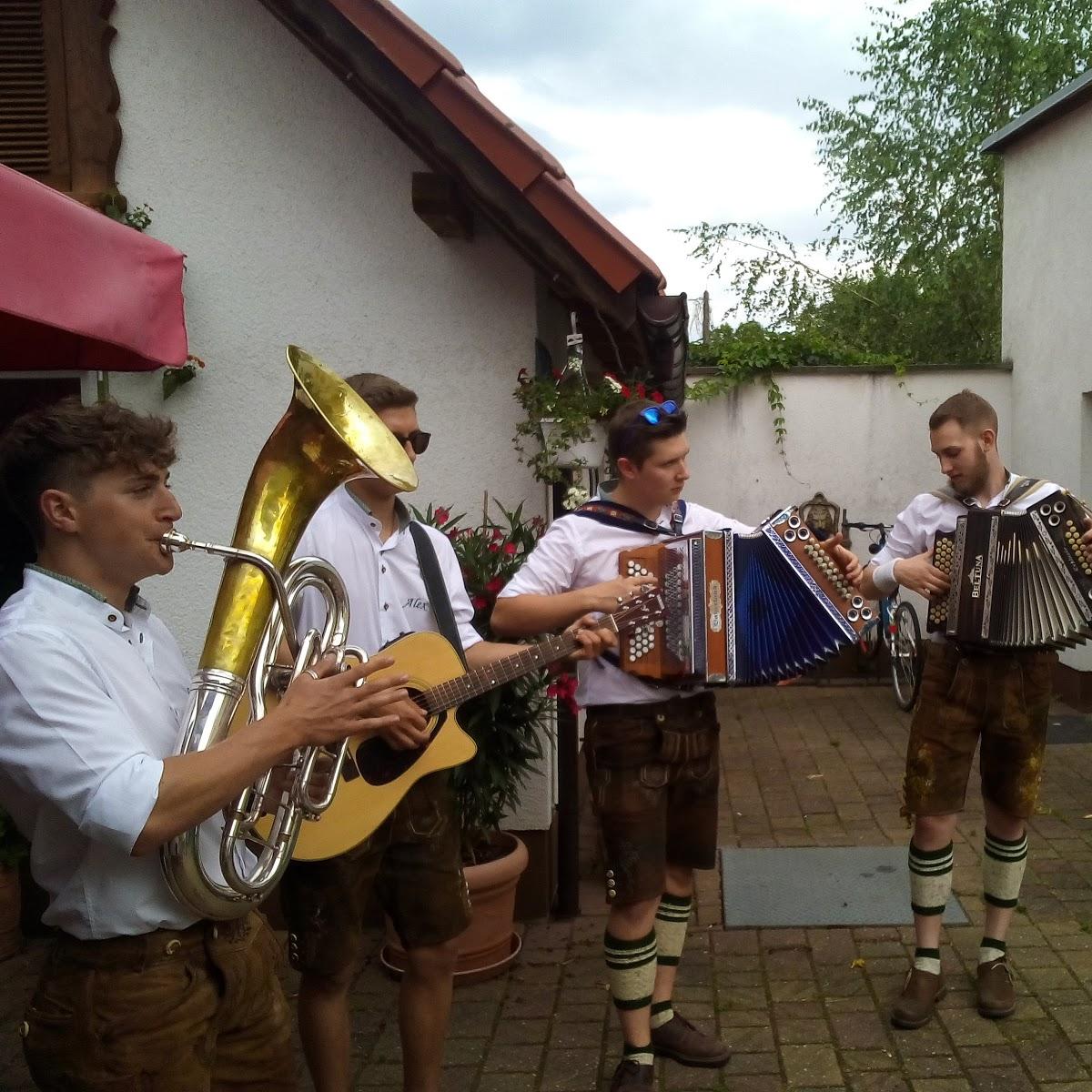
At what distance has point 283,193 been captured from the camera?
4.62m

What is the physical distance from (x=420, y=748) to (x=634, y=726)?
0.67 m

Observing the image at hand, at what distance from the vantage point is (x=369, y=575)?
292 cm

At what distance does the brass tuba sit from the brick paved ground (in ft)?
5.85

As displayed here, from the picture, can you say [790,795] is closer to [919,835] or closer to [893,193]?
[919,835]

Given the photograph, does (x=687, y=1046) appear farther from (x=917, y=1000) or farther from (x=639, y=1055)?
(x=917, y=1000)

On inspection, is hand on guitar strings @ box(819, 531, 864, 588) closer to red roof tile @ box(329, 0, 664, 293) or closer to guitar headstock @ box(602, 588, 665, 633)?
guitar headstock @ box(602, 588, 665, 633)

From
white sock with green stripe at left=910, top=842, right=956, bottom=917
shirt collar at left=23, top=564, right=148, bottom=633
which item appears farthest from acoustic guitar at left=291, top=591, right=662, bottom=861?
white sock with green stripe at left=910, top=842, right=956, bottom=917

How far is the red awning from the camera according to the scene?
7.44 ft

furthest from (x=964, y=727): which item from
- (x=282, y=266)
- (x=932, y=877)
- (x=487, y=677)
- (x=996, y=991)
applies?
(x=282, y=266)

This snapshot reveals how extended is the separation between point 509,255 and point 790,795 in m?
3.62

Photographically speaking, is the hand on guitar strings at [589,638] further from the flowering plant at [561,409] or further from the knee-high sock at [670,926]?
the flowering plant at [561,409]

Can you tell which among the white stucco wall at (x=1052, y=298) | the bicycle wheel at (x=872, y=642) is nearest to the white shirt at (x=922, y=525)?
the white stucco wall at (x=1052, y=298)

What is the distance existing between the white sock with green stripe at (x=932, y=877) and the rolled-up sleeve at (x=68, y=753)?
2793 millimetres

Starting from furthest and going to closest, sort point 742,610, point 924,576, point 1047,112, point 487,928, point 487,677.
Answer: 1. point 1047,112
2. point 487,928
3. point 924,576
4. point 742,610
5. point 487,677
